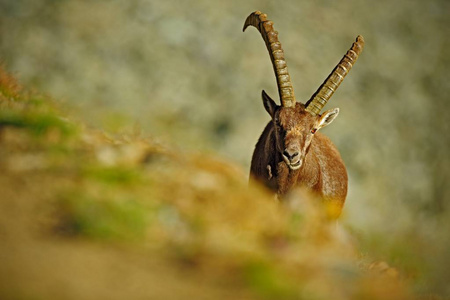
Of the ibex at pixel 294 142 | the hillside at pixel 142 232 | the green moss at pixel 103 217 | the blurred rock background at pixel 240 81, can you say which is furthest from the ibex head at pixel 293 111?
the blurred rock background at pixel 240 81

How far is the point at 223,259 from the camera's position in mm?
5320

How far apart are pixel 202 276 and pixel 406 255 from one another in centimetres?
1572

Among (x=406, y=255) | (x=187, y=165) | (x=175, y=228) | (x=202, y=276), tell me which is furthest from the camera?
(x=406, y=255)

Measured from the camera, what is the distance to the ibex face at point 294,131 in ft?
32.1

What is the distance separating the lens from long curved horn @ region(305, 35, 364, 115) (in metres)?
10.8

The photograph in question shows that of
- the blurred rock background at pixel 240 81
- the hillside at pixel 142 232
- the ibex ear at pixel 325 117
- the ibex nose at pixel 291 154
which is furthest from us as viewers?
the blurred rock background at pixel 240 81

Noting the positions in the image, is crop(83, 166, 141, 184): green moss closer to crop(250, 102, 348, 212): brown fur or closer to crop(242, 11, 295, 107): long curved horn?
crop(250, 102, 348, 212): brown fur

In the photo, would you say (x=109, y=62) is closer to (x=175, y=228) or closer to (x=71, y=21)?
(x=71, y=21)

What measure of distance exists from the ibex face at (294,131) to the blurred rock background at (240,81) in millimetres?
9769

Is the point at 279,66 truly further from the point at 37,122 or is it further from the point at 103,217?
the point at 103,217

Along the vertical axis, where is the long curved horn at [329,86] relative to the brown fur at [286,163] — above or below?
above

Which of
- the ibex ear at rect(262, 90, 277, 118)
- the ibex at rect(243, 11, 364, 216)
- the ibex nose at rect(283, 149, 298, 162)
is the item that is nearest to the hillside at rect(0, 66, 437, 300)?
the ibex nose at rect(283, 149, 298, 162)

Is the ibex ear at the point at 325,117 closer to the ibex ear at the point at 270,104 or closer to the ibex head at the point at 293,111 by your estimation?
the ibex head at the point at 293,111

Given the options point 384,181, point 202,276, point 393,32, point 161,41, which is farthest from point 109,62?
point 202,276
